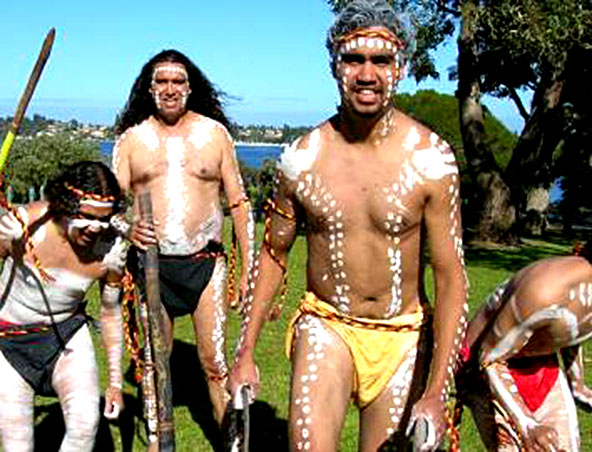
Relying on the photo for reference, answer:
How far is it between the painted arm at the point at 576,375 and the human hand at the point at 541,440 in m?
0.47

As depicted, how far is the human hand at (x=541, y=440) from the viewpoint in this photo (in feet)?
11.4

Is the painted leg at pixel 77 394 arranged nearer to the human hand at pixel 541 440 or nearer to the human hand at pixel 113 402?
the human hand at pixel 113 402

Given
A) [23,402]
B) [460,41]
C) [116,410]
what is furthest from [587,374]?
[460,41]

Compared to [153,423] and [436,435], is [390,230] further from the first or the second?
[153,423]

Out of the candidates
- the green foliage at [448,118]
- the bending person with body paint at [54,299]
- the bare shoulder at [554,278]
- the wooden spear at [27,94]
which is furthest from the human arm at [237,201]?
the green foliage at [448,118]

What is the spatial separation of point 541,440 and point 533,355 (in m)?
→ 0.39

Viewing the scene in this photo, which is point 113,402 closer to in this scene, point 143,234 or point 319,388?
point 143,234

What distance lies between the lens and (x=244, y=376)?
3559mm

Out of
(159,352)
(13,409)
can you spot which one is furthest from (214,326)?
(13,409)

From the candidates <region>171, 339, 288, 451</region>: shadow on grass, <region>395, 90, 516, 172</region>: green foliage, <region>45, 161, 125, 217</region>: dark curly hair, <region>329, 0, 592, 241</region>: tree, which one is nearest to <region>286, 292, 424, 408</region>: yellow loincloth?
<region>45, 161, 125, 217</region>: dark curly hair

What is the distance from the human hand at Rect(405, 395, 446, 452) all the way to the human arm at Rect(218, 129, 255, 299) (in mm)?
2523

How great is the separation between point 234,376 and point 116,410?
4.13 ft

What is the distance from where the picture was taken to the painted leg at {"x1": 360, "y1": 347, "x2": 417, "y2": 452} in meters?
3.50

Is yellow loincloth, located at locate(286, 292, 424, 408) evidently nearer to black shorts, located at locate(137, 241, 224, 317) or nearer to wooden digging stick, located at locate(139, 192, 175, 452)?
wooden digging stick, located at locate(139, 192, 175, 452)
